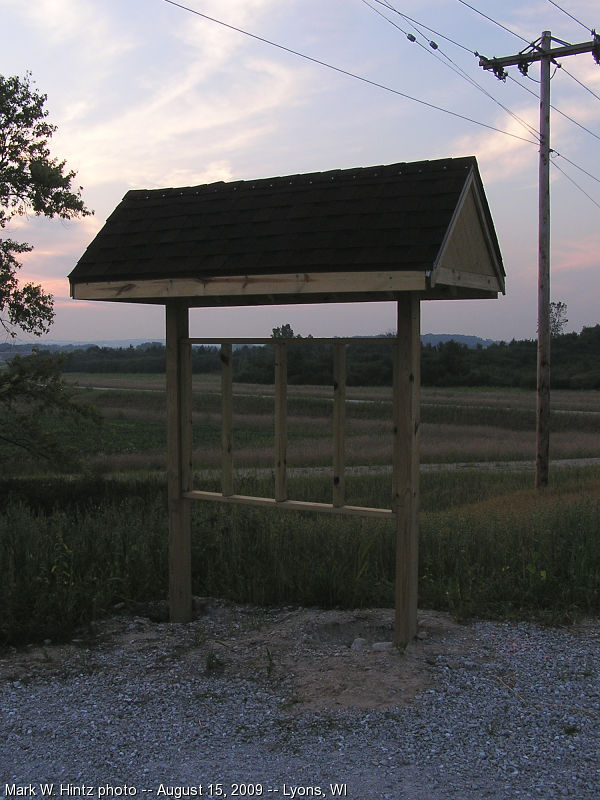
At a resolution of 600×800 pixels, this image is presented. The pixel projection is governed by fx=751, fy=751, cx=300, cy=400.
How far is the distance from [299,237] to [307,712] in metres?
A: 3.09

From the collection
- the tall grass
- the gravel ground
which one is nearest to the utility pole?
the tall grass

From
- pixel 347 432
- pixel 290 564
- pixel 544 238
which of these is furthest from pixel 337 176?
pixel 347 432

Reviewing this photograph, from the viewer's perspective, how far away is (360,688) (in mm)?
4598

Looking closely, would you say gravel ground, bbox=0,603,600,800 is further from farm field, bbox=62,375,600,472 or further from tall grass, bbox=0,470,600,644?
farm field, bbox=62,375,600,472

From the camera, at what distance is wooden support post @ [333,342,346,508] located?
535cm

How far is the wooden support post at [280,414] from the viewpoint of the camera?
220 inches

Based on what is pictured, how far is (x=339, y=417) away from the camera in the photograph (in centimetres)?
546

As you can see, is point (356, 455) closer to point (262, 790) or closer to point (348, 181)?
point (348, 181)

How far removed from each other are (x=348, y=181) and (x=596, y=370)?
199 feet

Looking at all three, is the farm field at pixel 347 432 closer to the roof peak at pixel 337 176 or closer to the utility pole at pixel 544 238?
the utility pole at pixel 544 238

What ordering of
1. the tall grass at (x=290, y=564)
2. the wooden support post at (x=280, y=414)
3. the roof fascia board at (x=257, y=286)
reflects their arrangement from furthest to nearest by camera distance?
the tall grass at (x=290, y=564), the wooden support post at (x=280, y=414), the roof fascia board at (x=257, y=286)

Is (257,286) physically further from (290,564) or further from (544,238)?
(544,238)

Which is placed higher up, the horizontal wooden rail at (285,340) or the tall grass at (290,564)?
the horizontal wooden rail at (285,340)

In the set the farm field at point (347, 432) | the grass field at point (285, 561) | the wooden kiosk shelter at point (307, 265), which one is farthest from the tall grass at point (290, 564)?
the farm field at point (347, 432)
